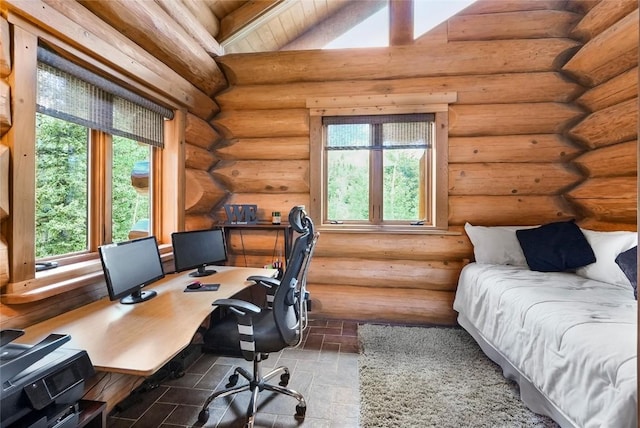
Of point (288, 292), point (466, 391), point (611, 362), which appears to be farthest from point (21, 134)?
point (466, 391)

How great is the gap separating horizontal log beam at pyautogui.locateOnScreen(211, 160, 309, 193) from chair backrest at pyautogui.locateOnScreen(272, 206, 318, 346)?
163cm

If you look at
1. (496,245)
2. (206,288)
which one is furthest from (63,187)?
(496,245)

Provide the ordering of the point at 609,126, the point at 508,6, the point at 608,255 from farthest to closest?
1. the point at 508,6
2. the point at 609,126
3. the point at 608,255

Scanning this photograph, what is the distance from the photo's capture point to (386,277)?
128 inches

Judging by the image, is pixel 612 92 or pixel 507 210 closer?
pixel 612 92

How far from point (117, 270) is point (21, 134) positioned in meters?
0.85

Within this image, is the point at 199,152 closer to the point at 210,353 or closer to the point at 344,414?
the point at 210,353

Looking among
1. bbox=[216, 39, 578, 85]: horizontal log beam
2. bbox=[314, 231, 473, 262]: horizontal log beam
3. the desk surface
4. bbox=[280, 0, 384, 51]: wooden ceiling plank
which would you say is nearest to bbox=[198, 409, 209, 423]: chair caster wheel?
the desk surface

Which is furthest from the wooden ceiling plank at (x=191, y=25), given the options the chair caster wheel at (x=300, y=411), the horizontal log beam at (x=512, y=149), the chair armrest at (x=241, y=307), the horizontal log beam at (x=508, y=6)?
the chair caster wheel at (x=300, y=411)

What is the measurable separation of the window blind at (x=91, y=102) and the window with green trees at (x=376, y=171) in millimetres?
1835

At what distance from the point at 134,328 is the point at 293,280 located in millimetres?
857

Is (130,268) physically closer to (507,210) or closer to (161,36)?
(161,36)

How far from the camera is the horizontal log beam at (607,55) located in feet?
7.34

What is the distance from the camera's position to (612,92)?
257cm
